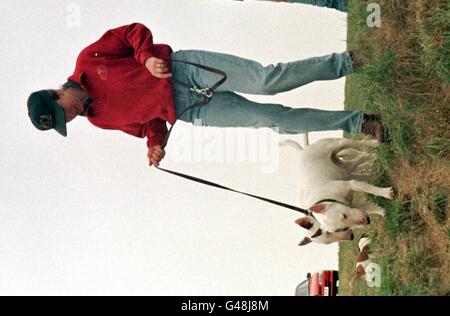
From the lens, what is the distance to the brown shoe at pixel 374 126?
5.43 feet

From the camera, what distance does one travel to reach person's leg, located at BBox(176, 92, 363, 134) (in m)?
1.70

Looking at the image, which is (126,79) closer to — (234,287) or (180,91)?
(180,91)

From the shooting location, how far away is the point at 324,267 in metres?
2.44

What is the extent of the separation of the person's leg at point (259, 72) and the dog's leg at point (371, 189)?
0.38 m

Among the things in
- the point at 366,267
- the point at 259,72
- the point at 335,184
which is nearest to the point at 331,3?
the point at 259,72

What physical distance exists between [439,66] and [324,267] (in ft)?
4.49

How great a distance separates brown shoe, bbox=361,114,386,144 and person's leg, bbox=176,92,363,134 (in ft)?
0.12

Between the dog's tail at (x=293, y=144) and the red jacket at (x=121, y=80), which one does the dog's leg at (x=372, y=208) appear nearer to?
the dog's tail at (x=293, y=144)

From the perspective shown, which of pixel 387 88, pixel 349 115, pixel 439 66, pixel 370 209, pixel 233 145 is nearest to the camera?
pixel 439 66

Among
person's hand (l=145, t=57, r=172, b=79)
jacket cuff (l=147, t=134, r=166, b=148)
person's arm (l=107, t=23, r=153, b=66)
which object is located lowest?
jacket cuff (l=147, t=134, r=166, b=148)

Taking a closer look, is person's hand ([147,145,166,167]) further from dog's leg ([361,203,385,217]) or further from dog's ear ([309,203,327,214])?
dog's leg ([361,203,385,217])

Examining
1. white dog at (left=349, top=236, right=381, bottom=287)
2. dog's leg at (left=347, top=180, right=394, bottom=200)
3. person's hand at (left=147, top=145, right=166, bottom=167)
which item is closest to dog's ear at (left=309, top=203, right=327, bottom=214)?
dog's leg at (left=347, top=180, right=394, bottom=200)
